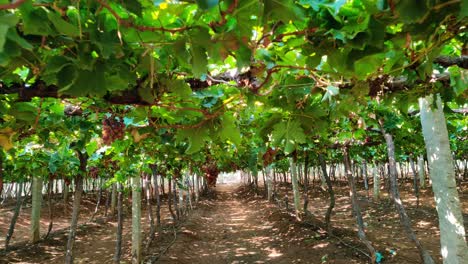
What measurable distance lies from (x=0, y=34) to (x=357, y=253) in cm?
794

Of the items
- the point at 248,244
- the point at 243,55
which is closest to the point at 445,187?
the point at 243,55

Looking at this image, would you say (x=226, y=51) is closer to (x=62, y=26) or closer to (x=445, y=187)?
(x=62, y=26)

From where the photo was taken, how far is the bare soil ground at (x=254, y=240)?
8.20 metres

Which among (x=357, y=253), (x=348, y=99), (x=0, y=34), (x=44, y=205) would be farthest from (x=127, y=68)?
(x=44, y=205)

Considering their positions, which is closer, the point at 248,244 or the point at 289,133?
the point at 289,133

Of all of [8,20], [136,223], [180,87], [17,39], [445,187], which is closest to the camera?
[8,20]

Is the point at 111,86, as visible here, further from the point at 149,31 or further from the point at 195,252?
the point at 195,252

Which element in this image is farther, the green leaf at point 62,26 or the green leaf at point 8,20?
the green leaf at point 62,26

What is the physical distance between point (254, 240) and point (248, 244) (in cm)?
43

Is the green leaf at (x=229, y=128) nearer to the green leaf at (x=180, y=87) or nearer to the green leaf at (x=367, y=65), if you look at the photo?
the green leaf at (x=180, y=87)

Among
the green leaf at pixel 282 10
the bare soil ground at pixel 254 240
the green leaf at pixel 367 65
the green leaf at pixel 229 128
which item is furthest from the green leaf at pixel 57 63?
the bare soil ground at pixel 254 240

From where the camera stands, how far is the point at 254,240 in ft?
35.1

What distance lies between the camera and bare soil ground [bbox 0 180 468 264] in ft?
26.9

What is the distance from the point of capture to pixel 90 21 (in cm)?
127
